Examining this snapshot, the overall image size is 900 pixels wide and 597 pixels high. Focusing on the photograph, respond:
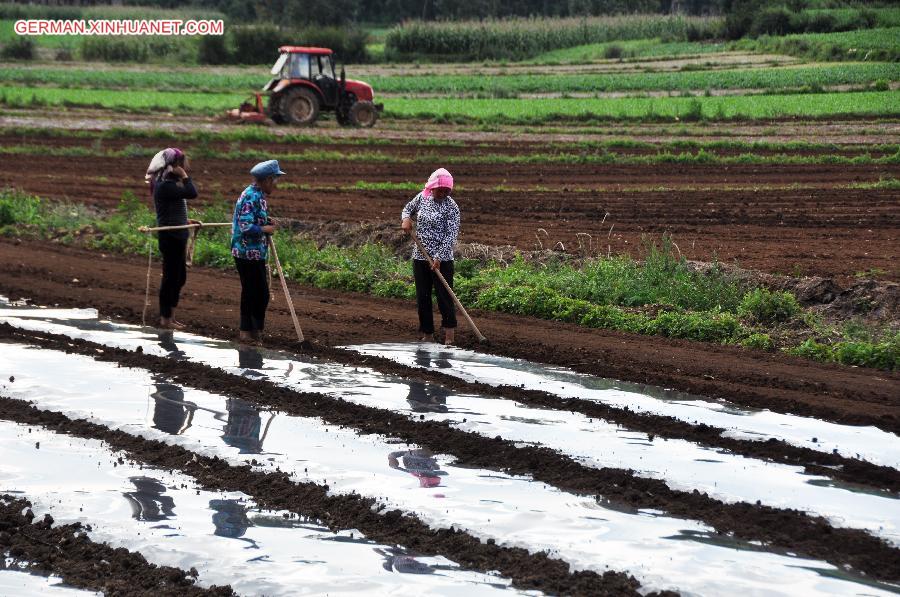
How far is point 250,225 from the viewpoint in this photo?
12.0 m

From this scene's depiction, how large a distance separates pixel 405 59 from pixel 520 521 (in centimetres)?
5859

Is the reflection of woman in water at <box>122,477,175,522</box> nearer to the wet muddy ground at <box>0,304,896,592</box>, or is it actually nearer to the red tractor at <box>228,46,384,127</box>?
the wet muddy ground at <box>0,304,896,592</box>

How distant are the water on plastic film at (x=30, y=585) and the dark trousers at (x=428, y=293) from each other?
246 inches

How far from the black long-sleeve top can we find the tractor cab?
942 inches

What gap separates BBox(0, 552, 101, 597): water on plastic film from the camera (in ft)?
20.8

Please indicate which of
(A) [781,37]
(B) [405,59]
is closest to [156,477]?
(A) [781,37]

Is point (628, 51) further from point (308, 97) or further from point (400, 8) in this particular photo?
point (400, 8)

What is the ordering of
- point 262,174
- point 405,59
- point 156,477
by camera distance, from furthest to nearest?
point 405,59 < point 262,174 < point 156,477

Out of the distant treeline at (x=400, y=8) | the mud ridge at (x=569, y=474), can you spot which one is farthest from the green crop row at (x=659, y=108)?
the distant treeline at (x=400, y=8)

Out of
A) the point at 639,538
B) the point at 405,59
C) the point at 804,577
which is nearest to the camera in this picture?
the point at 804,577

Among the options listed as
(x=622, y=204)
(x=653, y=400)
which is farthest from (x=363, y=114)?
(x=653, y=400)

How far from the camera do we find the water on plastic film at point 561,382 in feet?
29.4

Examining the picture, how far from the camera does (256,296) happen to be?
12234mm

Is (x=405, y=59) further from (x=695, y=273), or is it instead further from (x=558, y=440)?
(x=558, y=440)
